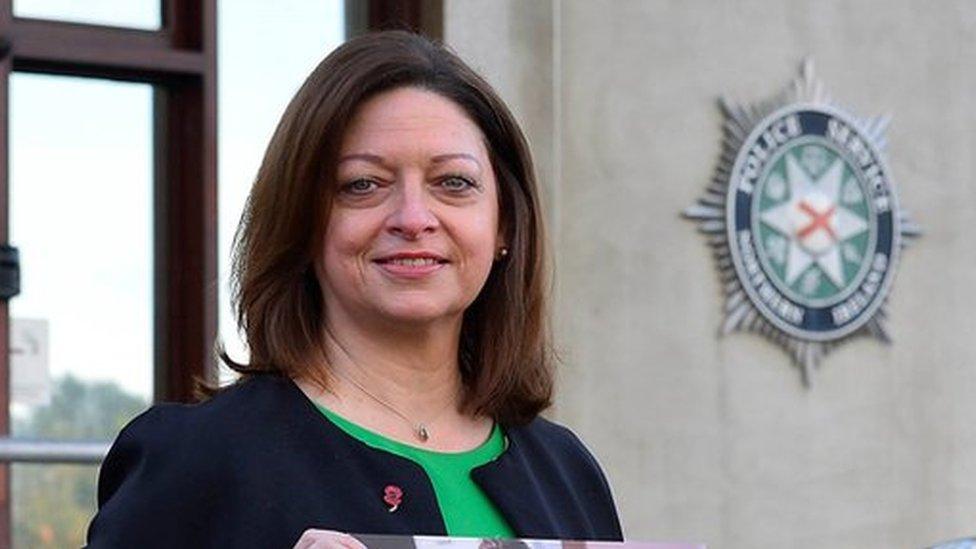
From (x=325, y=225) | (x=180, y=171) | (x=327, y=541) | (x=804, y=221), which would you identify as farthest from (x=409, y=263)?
(x=804, y=221)

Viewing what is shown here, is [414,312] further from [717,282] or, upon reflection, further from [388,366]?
[717,282]

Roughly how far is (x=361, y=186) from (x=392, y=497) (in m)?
0.35

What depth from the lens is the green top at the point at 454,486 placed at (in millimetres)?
3352

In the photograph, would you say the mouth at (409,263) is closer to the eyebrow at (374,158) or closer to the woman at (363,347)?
the woman at (363,347)

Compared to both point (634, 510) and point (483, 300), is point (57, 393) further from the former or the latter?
point (483, 300)

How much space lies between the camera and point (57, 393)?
691 cm

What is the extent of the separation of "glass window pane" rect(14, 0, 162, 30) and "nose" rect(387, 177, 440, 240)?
12.0 feet

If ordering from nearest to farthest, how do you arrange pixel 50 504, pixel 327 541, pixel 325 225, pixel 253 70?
1. pixel 327 541
2. pixel 325 225
3. pixel 50 504
4. pixel 253 70

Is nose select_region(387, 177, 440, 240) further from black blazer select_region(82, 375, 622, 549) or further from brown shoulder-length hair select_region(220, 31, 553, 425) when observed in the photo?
black blazer select_region(82, 375, 622, 549)

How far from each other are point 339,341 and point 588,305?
13.3ft

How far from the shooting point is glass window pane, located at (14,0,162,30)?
22.5 ft

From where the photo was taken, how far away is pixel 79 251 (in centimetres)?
695

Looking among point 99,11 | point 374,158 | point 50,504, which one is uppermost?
point 99,11

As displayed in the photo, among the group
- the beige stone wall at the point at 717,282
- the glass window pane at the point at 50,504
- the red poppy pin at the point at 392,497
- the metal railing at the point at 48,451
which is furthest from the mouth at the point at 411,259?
the beige stone wall at the point at 717,282
